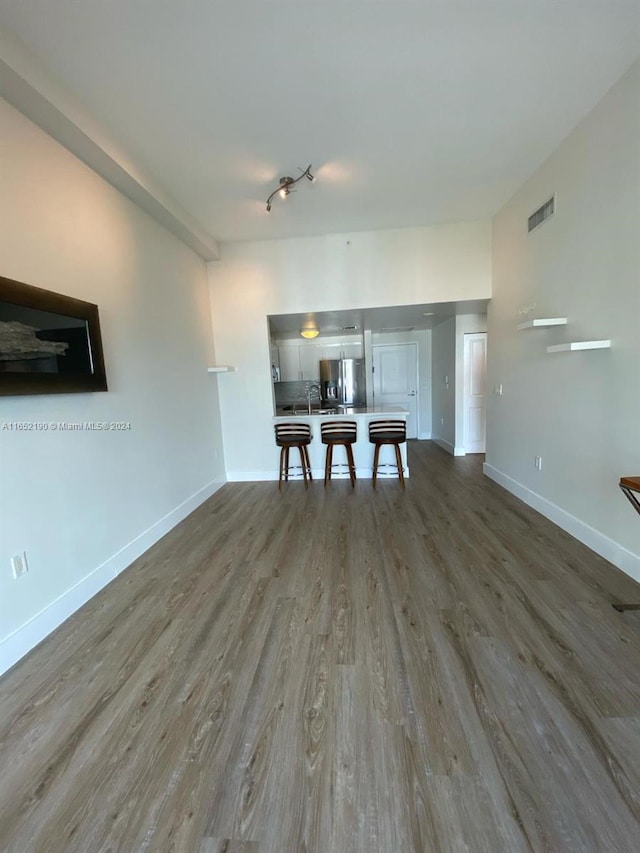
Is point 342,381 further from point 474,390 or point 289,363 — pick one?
point 474,390

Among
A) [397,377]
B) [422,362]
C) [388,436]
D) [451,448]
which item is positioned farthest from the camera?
[397,377]

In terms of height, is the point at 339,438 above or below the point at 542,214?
below

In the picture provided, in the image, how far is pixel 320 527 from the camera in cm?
313

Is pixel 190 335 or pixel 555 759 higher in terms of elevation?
pixel 190 335

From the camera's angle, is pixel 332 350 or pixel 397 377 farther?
pixel 397 377

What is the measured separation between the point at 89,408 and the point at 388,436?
2953mm

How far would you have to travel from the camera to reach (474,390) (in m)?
5.54

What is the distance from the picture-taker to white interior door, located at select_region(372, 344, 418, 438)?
23.1ft

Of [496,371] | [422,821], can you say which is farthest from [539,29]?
[422,821]

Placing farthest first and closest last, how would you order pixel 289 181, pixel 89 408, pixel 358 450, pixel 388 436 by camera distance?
pixel 358 450 → pixel 388 436 → pixel 289 181 → pixel 89 408

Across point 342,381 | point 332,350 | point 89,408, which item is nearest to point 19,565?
point 89,408

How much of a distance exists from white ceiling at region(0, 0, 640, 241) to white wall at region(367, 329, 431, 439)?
155 inches

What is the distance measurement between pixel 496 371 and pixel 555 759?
3.56 m

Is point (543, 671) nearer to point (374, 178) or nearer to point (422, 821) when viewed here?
point (422, 821)
